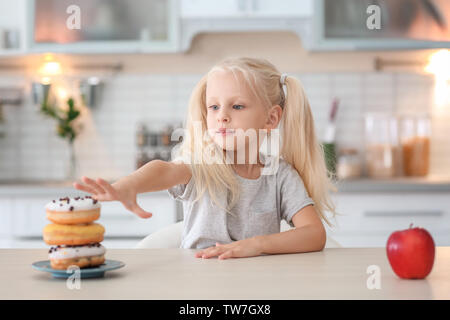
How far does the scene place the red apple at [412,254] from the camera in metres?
0.98

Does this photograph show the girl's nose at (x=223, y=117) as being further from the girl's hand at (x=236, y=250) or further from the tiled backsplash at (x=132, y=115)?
A: the tiled backsplash at (x=132, y=115)

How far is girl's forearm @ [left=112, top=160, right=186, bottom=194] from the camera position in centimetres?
103

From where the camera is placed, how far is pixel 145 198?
291cm

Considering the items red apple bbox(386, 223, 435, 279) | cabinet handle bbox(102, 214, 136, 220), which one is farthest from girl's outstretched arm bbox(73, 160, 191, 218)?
cabinet handle bbox(102, 214, 136, 220)

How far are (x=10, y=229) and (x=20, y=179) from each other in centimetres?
60

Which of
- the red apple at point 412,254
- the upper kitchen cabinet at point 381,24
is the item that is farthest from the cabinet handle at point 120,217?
the red apple at point 412,254

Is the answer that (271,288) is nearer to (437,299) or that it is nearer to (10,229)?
(437,299)

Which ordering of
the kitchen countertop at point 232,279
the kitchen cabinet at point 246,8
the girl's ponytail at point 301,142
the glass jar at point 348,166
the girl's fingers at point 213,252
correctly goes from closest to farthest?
the kitchen countertop at point 232,279, the girl's fingers at point 213,252, the girl's ponytail at point 301,142, the kitchen cabinet at point 246,8, the glass jar at point 348,166

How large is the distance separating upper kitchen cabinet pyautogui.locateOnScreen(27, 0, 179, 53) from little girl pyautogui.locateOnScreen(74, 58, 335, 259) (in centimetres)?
167

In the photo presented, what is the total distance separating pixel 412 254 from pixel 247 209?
55 centimetres

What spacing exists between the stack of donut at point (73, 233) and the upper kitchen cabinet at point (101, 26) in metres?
2.22

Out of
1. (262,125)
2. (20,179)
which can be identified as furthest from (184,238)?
(20,179)

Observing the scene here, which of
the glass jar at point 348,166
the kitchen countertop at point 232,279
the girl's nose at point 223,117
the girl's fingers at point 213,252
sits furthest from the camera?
the glass jar at point 348,166

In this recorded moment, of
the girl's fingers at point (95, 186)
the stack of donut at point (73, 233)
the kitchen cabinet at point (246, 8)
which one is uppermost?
the kitchen cabinet at point (246, 8)
